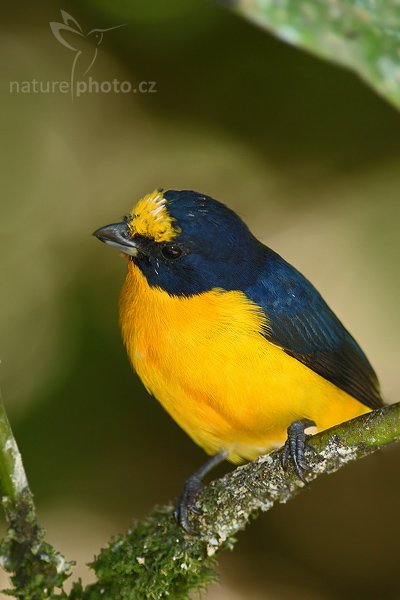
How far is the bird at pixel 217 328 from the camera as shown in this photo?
3088 millimetres

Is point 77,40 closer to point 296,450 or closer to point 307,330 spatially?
point 307,330

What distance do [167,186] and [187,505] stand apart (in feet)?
9.65

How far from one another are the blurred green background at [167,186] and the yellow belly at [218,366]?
135cm

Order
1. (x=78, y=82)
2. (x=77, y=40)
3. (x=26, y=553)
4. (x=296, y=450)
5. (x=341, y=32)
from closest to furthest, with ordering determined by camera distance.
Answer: (x=341, y=32), (x=26, y=553), (x=296, y=450), (x=77, y=40), (x=78, y=82)

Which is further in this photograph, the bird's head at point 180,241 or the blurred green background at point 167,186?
the blurred green background at point 167,186

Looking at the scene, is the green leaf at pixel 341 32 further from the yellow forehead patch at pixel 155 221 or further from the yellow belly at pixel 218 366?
the yellow belly at pixel 218 366

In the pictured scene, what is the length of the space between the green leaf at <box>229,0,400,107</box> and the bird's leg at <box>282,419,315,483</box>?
1107 mm

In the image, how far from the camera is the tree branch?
250cm

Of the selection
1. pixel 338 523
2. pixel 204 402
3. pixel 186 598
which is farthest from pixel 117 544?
pixel 338 523

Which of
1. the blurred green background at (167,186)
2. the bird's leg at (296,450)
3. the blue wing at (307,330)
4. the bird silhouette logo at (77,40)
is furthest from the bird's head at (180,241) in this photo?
the bird silhouette logo at (77,40)

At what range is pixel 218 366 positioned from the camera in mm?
3047

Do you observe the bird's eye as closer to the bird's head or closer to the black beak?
the bird's head

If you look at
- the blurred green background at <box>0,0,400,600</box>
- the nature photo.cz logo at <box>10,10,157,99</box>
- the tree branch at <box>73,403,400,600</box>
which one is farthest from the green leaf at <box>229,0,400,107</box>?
the nature photo.cz logo at <box>10,10,157,99</box>

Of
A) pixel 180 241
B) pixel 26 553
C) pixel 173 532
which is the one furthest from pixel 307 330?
pixel 26 553
